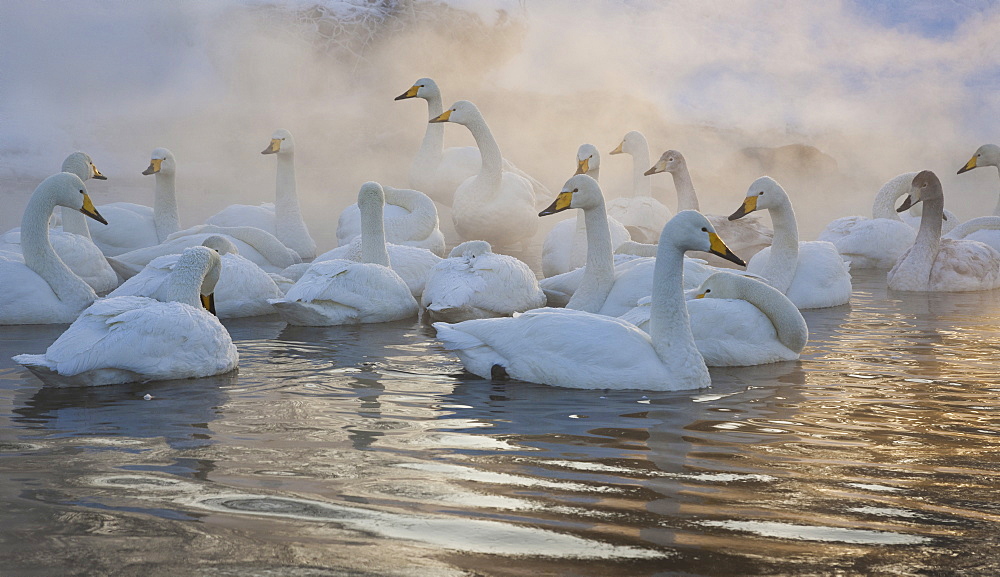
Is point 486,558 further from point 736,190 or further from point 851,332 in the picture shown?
point 736,190

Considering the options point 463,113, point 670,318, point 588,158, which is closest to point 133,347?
point 670,318

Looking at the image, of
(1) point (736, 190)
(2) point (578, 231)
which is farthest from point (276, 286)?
(1) point (736, 190)

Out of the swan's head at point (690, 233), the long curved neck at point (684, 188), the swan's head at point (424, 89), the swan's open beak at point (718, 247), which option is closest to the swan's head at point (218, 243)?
the swan's head at point (690, 233)

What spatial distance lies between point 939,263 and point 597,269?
4438mm

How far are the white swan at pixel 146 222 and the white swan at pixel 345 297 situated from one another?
3.57 m

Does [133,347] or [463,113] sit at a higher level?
[463,113]

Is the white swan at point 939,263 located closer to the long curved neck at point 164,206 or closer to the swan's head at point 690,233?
the swan's head at point 690,233

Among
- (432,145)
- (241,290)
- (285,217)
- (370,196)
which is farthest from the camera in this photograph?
(432,145)

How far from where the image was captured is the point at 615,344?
549 centimetres

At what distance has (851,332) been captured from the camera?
7.86 meters

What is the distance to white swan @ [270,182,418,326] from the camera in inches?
303

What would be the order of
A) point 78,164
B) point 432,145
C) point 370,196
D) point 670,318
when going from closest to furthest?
point 670,318 → point 370,196 → point 78,164 → point 432,145

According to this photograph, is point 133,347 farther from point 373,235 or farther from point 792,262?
point 792,262

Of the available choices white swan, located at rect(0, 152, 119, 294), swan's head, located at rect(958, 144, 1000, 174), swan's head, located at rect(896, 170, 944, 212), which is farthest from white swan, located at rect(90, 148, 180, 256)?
swan's head, located at rect(958, 144, 1000, 174)
